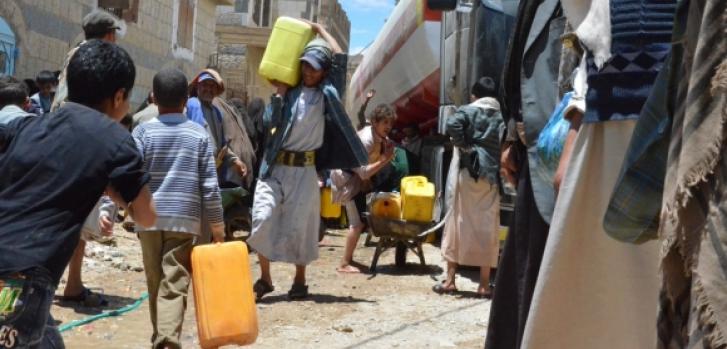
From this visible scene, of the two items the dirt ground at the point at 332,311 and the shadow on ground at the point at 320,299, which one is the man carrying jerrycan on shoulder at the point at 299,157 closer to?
the shadow on ground at the point at 320,299

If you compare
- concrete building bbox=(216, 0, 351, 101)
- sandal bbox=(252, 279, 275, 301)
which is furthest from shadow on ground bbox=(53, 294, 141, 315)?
concrete building bbox=(216, 0, 351, 101)

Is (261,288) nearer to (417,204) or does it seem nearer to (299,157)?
(299,157)

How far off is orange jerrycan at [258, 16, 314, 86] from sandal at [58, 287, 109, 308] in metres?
1.95

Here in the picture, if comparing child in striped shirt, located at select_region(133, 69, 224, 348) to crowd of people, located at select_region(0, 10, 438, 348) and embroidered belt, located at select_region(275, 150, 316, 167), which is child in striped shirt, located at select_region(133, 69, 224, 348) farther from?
embroidered belt, located at select_region(275, 150, 316, 167)

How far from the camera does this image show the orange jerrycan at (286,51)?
23.1 ft

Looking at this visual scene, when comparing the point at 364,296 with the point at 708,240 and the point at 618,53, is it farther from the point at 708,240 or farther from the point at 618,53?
the point at 708,240

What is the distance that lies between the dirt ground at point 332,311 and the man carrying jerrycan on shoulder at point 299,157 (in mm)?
426

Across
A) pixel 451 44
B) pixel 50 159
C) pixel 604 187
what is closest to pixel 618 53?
pixel 604 187

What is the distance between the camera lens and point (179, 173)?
4789 mm

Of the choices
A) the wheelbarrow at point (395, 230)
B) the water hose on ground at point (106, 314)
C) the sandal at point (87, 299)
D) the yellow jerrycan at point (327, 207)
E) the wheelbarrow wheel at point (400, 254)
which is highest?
the yellow jerrycan at point (327, 207)

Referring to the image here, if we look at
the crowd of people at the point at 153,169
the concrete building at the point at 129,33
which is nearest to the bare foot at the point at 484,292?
the crowd of people at the point at 153,169

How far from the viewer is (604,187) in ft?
9.47

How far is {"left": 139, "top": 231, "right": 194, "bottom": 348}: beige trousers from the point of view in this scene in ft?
15.8

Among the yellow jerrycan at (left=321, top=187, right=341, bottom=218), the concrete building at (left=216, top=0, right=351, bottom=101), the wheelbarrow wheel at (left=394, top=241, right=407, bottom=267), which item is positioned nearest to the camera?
the wheelbarrow wheel at (left=394, top=241, right=407, bottom=267)
